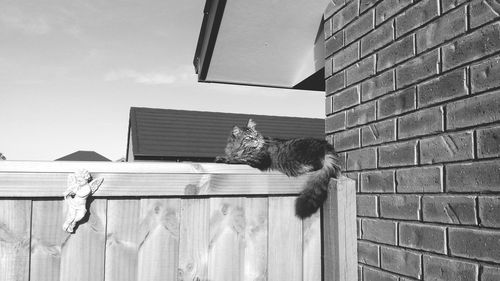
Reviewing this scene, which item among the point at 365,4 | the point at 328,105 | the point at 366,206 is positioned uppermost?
the point at 365,4

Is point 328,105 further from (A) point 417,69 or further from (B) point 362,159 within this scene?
(A) point 417,69

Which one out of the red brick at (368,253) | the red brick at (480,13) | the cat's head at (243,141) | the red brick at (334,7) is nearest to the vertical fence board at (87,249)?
the red brick at (368,253)

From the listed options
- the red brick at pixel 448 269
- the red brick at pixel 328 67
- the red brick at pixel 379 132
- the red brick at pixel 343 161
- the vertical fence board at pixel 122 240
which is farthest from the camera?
the red brick at pixel 328 67

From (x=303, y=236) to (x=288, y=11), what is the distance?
1.97 m

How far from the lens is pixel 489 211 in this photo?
1347mm

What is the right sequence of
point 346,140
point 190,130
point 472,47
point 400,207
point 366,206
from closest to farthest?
point 472,47 < point 400,207 < point 366,206 < point 346,140 < point 190,130

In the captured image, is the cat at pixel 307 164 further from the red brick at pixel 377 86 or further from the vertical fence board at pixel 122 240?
the vertical fence board at pixel 122 240

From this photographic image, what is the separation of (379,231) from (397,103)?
2.03ft

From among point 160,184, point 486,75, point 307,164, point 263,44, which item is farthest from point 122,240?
point 263,44

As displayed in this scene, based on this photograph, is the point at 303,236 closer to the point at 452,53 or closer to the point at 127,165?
the point at 127,165

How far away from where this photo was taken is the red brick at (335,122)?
7.52ft

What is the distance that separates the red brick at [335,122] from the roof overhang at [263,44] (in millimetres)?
1051

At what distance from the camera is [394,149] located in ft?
6.05

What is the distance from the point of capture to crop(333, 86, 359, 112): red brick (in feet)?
7.11
